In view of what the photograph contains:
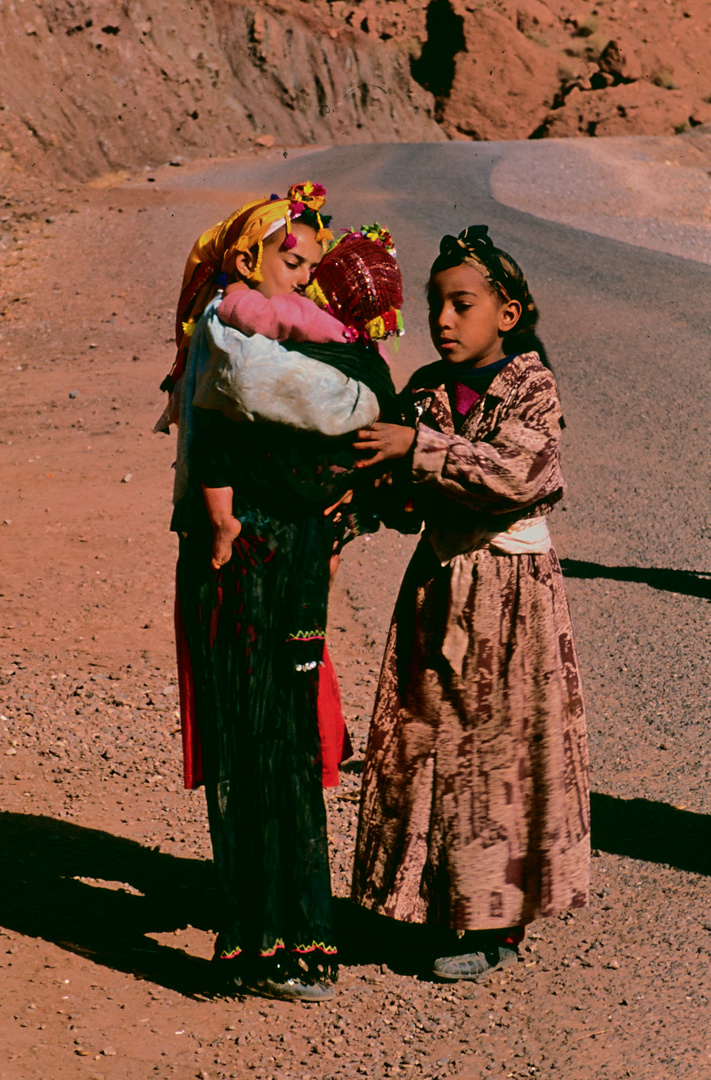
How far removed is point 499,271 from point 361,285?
1.27 ft

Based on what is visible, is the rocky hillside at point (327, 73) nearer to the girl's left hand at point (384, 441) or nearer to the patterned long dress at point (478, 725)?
the patterned long dress at point (478, 725)

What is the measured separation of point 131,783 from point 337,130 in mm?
31500

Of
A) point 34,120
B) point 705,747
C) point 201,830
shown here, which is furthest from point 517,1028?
point 34,120

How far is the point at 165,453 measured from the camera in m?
8.70

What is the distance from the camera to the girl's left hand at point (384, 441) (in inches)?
101

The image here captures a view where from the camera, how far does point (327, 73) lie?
109 ft

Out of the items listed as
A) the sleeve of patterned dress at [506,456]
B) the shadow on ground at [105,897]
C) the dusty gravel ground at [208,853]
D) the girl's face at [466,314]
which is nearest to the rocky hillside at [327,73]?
the dusty gravel ground at [208,853]

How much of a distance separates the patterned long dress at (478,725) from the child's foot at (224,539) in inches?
17.8

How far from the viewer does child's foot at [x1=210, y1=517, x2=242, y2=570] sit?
258 cm

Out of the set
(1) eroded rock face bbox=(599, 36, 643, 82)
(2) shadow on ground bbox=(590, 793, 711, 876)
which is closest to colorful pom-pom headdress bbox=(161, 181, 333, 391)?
(2) shadow on ground bbox=(590, 793, 711, 876)

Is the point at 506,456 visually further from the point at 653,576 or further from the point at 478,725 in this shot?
the point at 653,576

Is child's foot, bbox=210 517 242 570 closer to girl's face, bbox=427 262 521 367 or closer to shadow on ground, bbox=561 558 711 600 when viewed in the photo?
girl's face, bbox=427 262 521 367

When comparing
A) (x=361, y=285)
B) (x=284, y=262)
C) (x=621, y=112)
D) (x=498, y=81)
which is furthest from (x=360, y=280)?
(x=498, y=81)

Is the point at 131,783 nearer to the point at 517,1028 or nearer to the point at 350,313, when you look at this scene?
the point at 517,1028
